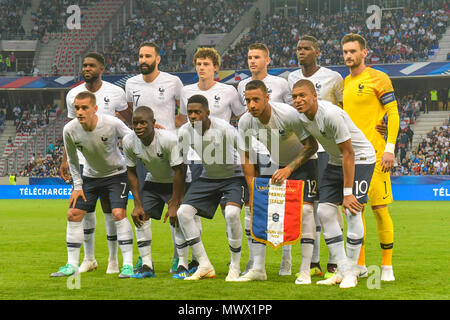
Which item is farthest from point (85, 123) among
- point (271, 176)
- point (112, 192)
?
point (271, 176)

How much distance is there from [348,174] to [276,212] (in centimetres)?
95

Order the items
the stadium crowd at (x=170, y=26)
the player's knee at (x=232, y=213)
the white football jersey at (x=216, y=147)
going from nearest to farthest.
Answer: the player's knee at (x=232, y=213)
the white football jersey at (x=216, y=147)
the stadium crowd at (x=170, y=26)

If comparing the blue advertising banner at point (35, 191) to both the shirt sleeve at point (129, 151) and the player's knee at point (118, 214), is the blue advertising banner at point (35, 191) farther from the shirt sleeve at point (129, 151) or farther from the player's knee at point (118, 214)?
the shirt sleeve at point (129, 151)

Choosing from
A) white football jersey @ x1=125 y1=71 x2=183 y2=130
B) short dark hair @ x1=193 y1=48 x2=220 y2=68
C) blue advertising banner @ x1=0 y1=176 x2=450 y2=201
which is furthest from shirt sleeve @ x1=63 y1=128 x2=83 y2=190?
blue advertising banner @ x1=0 y1=176 x2=450 y2=201

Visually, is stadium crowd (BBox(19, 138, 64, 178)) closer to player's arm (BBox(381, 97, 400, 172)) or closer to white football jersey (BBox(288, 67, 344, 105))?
white football jersey (BBox(288, 67, 344, 105))

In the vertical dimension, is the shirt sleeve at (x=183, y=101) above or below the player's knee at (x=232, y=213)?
above

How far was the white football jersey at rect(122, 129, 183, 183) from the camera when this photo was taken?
7992mm

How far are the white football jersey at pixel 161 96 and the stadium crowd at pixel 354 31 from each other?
2846cm

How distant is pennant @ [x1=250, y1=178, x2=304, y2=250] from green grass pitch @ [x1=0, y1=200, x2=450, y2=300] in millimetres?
503

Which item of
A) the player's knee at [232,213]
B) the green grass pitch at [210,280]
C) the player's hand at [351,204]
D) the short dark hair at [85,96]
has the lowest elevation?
the green grass pitch at [210,280]

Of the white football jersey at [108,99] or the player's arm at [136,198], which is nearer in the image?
the player's arm at [136,198]

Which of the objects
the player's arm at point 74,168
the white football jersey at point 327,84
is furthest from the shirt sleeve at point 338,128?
the player's arm at point 74,168

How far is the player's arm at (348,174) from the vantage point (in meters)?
6.94
